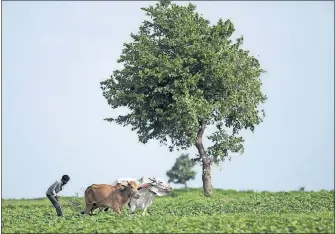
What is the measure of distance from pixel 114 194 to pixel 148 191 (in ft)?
5.06

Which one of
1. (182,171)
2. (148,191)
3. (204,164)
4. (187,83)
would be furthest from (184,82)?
(182,171)

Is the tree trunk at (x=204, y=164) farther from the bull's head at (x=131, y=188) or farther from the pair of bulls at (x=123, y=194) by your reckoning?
the bull's head at (x=131, y=188)

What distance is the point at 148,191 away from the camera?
28.3 metres

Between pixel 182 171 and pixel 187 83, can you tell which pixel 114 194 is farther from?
pixel 182 171

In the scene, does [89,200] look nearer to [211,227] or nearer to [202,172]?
[211,227]

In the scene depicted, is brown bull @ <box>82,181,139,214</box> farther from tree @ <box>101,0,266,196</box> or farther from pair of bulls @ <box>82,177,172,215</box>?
tree @ <box>101,0,266,196</box>

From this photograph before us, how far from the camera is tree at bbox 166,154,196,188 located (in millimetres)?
64125

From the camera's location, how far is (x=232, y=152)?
4616 cm

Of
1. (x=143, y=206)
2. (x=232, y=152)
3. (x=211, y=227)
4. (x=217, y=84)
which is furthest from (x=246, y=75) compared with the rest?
(x=211, y=227)

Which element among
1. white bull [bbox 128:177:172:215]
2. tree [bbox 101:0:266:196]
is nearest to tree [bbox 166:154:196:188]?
tree [bbox 101:0:266:196]

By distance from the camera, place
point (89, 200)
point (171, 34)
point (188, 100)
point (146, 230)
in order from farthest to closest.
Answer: point (171, 34) → point (188, 100) → point (89, 200) → point (146, 230)

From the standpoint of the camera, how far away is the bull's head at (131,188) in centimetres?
2739

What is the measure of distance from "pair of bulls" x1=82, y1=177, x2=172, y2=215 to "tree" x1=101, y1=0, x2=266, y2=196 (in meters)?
15.0

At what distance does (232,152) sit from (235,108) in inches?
119
